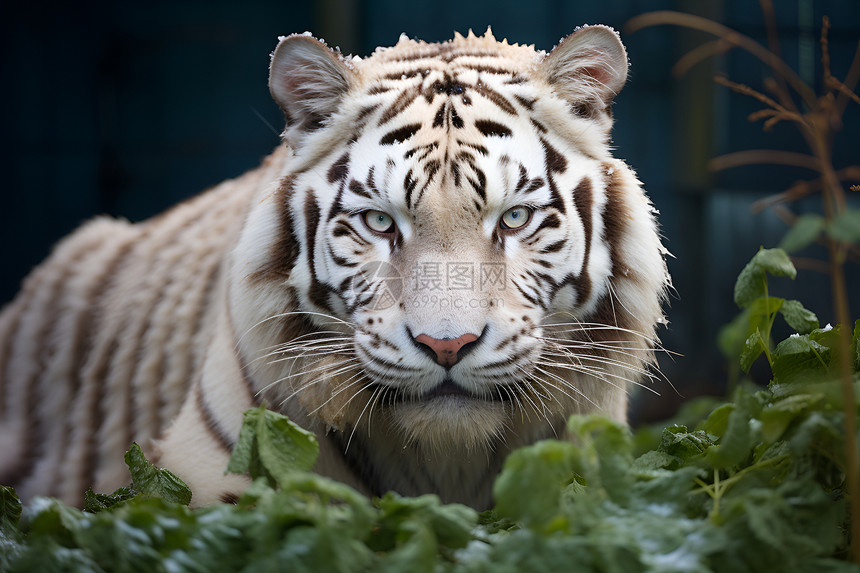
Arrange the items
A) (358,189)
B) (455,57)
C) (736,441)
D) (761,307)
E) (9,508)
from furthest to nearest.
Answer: (455,57) → (358,189) → (761,307) → (9,508) → (736,441)

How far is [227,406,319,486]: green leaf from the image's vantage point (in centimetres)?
98

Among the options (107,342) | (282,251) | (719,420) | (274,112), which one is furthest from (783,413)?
(274,112)

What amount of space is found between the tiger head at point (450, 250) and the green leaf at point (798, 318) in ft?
0.96

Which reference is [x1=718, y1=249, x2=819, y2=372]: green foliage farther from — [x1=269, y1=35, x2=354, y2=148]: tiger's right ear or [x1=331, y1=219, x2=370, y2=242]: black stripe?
[x1=269, y1=35, x2=354, y2=148]: tiger's right ear

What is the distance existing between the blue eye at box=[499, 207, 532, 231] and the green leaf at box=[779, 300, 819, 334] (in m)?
0.45

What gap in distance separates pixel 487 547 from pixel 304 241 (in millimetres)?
779

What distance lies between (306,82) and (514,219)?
0.50m

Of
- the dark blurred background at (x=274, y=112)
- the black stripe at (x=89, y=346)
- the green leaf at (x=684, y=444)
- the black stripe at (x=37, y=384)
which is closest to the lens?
the green leaf at (x=684, y=444)

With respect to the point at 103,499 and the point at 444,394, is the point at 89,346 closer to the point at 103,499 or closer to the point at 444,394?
the point at 103,499

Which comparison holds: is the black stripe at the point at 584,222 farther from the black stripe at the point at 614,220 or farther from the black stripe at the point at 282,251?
the black stripe at the point at 282,251

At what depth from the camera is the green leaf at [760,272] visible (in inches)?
45.1

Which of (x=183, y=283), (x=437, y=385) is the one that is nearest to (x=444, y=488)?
(x=437, y=385)

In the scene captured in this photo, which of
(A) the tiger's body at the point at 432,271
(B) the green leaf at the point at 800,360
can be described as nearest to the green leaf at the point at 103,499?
(A) the tiger's body at the point at 432,271

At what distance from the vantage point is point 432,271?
50.7 inches
